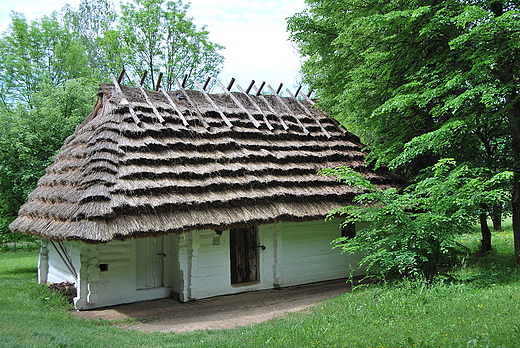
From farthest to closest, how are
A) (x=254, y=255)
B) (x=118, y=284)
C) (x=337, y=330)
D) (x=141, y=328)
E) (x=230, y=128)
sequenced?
(x=230, y=128)
(x=254, y=255)
(x=118, y=284)
(x=141, y=328)
(x=337, y=330)

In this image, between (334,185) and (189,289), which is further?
(334,185)

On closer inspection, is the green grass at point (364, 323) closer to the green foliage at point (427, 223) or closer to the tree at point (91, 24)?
the green foliage at point (427, 223)

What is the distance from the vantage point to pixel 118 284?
10844mm

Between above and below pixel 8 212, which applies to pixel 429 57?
above

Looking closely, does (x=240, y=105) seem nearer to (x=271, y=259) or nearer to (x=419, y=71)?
(x=271, y=259)

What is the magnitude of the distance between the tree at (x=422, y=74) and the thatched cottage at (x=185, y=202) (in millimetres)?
1927

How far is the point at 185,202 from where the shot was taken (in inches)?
419

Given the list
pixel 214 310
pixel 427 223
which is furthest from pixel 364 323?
pixel 214 310

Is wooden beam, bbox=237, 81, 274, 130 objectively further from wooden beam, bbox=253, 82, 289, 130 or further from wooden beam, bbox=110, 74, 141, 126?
wooden beam, bbox=110, 74, 141, 126

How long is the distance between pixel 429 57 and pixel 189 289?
32.9ft

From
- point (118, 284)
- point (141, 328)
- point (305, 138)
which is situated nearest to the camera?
point (141, 328)

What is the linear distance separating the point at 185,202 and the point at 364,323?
17.3ft

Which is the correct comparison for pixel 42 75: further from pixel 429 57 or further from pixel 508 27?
pixel 508 27

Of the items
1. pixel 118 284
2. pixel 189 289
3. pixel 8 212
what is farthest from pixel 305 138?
pixel 8 212
